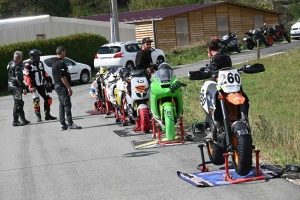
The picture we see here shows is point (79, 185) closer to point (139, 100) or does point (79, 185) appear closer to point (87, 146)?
point (87, 146)

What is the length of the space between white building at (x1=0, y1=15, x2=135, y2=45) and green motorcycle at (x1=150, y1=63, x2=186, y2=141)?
25923 millimetres

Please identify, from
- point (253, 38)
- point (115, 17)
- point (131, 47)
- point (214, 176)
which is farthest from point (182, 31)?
point (214, 176)

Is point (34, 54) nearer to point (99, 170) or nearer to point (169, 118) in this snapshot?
point (169, 118)

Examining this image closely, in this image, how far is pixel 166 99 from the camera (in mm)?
11500

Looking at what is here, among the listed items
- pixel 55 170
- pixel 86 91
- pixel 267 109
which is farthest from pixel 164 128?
pixel 86 91

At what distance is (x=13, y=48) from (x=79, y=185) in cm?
2460

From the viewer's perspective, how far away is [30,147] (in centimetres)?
1258

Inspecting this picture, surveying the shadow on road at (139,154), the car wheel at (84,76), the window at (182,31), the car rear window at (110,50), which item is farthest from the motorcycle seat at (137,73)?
the window at (182,31)

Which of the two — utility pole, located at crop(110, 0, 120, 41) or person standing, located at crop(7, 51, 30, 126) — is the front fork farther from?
utility pole, located at crop(110, 0, 120, 41)

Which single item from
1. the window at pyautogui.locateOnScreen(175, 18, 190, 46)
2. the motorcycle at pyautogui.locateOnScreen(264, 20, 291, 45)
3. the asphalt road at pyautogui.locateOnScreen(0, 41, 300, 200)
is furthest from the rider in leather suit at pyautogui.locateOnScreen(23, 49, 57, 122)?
the window at pyautogui.locateOnScreen(175, 18, 190, 46)

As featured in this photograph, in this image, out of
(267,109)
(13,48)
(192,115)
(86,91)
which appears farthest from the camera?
(13,48)

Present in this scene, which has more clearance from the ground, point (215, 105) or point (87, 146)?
point (215, 105)

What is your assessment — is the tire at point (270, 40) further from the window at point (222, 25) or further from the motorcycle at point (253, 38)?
the window at point (222, 25)

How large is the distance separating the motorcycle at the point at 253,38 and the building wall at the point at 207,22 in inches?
344
